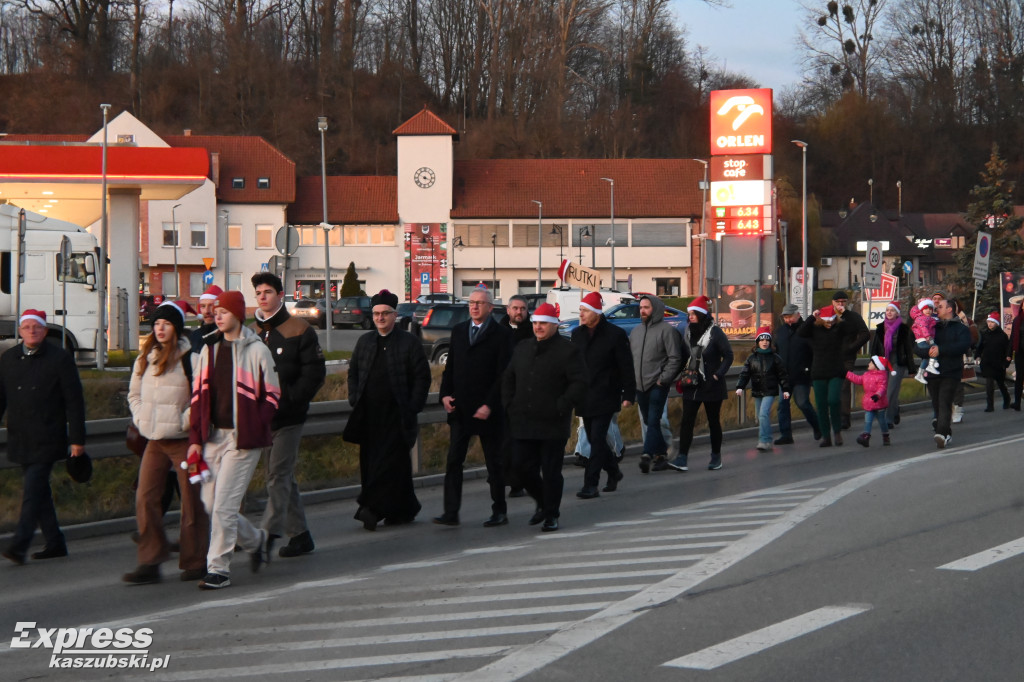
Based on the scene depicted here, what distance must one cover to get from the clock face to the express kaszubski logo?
79024 mm

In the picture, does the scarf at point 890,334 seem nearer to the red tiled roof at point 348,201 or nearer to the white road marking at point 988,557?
the white road marking at point 988,557

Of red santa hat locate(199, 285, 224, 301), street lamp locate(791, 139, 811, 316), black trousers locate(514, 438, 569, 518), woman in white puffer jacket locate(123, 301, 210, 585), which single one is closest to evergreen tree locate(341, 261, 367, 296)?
street lamp locate(791, 139, 811, 316)

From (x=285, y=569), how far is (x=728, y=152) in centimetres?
2854

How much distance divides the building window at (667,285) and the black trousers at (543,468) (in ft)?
252

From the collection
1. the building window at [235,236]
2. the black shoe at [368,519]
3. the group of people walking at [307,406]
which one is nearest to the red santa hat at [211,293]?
the group of people walking at [307,406]

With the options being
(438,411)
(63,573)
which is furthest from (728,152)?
(63,573)

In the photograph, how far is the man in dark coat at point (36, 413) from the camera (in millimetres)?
9070

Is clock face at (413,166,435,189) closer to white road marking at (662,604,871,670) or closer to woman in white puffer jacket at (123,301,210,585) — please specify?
woman in white puffer jacket at (123,301,210,585)

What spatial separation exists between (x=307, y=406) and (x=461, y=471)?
1.89 m

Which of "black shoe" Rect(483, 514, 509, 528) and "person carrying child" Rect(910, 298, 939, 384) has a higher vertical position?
"person carrying child" Rect(910, 298, 939, 384)

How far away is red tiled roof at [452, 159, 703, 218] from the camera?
8681cm

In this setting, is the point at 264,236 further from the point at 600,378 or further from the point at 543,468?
the point at 543,468

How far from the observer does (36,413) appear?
29.8 ft

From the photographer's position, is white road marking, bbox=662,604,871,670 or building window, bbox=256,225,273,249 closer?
white road marking, bbox=662,604,871,670
